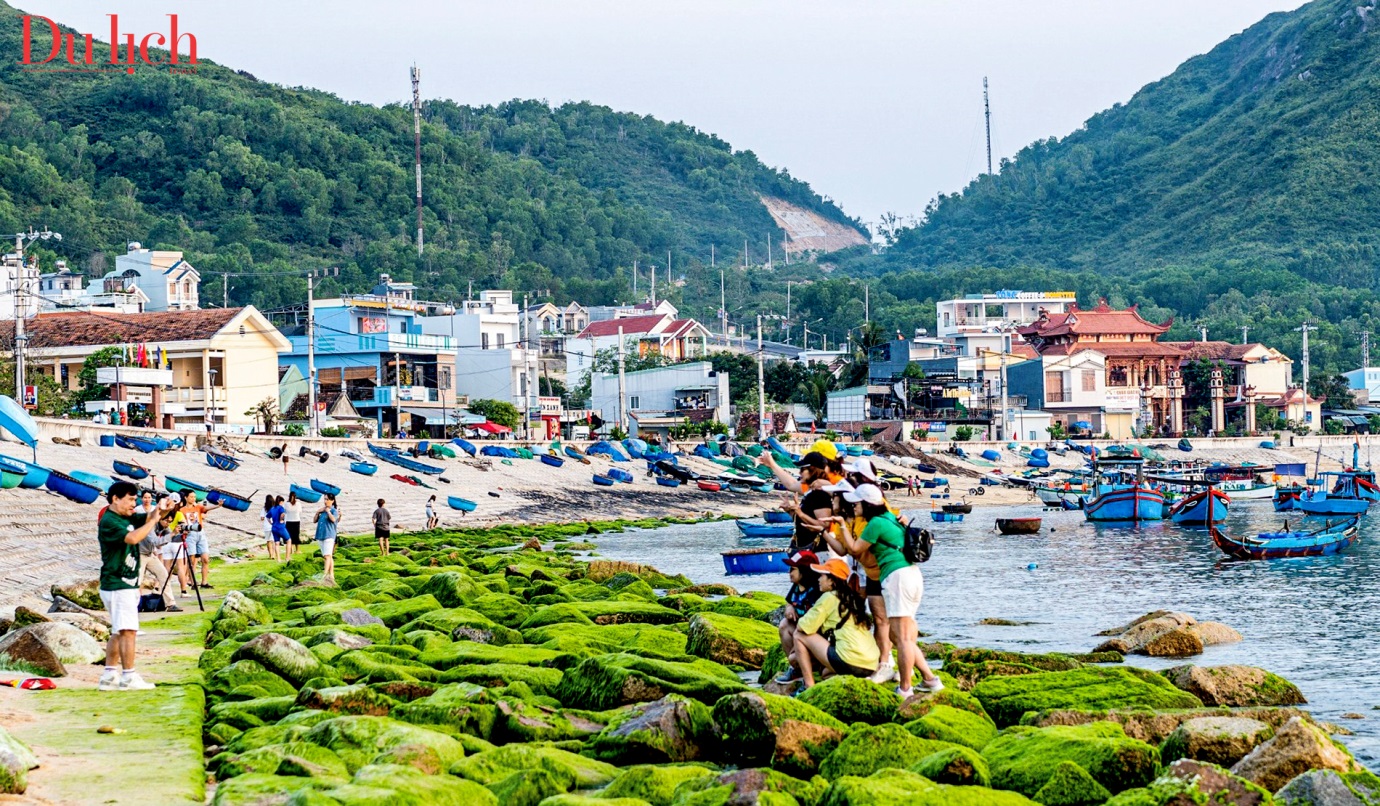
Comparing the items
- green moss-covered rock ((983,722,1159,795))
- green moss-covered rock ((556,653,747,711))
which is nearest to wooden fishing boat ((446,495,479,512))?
green moss-covered rock ((556,653,747,711))

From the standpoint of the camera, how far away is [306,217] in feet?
472

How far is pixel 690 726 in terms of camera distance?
12.0 m

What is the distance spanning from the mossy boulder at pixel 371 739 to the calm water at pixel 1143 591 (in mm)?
8158

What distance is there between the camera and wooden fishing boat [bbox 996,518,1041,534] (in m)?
53.2

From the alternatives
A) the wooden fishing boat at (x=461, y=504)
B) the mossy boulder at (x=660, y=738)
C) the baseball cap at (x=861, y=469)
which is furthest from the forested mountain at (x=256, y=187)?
the mossy boulder at (x=660, y=738)

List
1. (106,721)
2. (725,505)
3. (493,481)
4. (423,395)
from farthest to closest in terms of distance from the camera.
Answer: (423,395) < (725,505) < (493,481) < (106,721)

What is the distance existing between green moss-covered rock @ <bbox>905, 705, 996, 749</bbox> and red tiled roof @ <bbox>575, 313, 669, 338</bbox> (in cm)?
9949

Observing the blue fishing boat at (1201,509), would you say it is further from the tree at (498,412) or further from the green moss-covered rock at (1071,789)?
the green moss-covered rock at (1071,789)

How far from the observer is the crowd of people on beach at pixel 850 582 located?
41.7ft

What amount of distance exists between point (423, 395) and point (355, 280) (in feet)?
185

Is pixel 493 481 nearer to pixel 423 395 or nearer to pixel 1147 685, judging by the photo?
pixel 423 395

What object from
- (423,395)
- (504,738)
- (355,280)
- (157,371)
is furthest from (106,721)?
(355,280)

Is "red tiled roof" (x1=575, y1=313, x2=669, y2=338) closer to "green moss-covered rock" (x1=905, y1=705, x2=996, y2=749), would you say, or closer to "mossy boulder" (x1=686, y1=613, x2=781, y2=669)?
"mossy boulder" (x1=686, y1=613, x2=781, y2=669)

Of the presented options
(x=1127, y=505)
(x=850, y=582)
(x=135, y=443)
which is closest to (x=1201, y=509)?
(x=1127, y=505)
